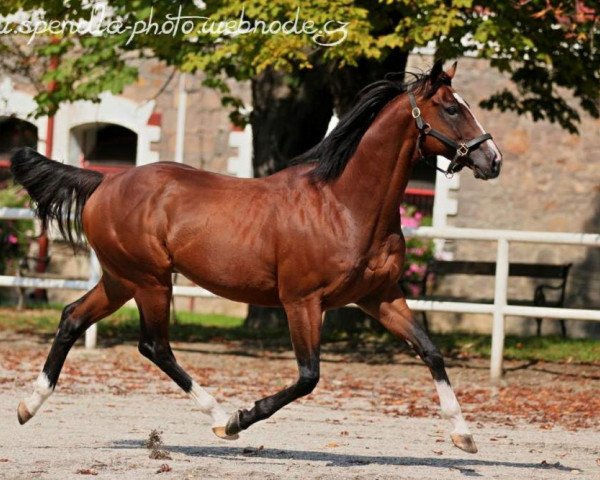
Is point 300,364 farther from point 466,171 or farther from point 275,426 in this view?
point 466,171

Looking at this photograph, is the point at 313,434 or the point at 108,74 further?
the point at 108,74

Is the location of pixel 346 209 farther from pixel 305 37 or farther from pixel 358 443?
pixel 305 37

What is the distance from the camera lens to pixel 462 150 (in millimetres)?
7203

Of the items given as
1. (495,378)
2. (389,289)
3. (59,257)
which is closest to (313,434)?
(389,289)

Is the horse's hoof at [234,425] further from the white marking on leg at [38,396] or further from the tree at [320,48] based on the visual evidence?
the tree at [320,48]

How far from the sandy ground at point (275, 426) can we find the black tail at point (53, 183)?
57.1 inches

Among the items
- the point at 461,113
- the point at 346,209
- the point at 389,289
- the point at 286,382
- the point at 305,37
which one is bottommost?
the point at 286,382

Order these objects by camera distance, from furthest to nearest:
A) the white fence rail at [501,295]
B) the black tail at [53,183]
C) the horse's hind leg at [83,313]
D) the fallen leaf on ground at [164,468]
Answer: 1. the white fence rail at [501,295]
2. the black tail at [53,183]
3. the horse's hind leg at [83,313]
4. the fallen leaf on ground at [164,468]

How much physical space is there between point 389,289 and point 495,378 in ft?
17.2

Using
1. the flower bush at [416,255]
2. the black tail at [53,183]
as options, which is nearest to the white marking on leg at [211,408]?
the black tail at [53,183]

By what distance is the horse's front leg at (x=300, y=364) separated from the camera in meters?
7.25

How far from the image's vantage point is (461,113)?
7.30 m

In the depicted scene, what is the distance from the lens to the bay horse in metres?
7.32

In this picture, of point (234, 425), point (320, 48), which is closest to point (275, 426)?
point (234, 425)
